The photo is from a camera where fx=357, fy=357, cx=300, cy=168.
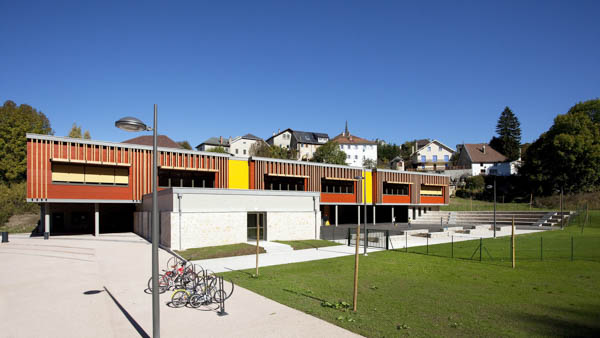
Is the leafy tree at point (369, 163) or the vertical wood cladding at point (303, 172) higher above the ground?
the leafy tree at point (369, 163)

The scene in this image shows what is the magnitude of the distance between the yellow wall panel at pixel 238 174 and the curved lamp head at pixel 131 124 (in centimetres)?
2835

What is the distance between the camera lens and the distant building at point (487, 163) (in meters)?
76.7

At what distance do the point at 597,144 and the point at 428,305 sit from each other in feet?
200

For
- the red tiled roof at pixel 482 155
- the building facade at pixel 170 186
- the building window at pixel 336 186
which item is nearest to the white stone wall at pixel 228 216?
the building facade at pixel 170 186

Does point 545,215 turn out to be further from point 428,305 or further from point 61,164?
point 61,164

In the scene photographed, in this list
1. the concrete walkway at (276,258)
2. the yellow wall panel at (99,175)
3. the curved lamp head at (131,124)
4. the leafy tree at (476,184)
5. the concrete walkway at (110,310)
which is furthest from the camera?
the leafy tree at (476,184)

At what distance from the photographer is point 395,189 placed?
162ft

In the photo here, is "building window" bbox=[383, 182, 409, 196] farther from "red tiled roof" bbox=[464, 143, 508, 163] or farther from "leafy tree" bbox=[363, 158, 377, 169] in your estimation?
"red tiled roof" bbox=[464, 143, 508, 163]

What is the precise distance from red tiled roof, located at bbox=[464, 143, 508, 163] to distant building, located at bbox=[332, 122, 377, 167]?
22.2 meters

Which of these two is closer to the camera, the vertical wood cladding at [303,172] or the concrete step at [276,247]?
the concrete step at [276,247]

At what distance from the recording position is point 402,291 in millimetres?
12922

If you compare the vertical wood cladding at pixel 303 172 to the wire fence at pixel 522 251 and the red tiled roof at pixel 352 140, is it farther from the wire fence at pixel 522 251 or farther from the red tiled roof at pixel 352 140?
the red tiled roof at pixel 352 140

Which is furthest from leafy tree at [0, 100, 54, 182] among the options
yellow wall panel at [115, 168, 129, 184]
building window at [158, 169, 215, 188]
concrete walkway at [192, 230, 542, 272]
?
concrete walkway at [192, 230, 542, 272]

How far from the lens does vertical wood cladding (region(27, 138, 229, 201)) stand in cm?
2788
